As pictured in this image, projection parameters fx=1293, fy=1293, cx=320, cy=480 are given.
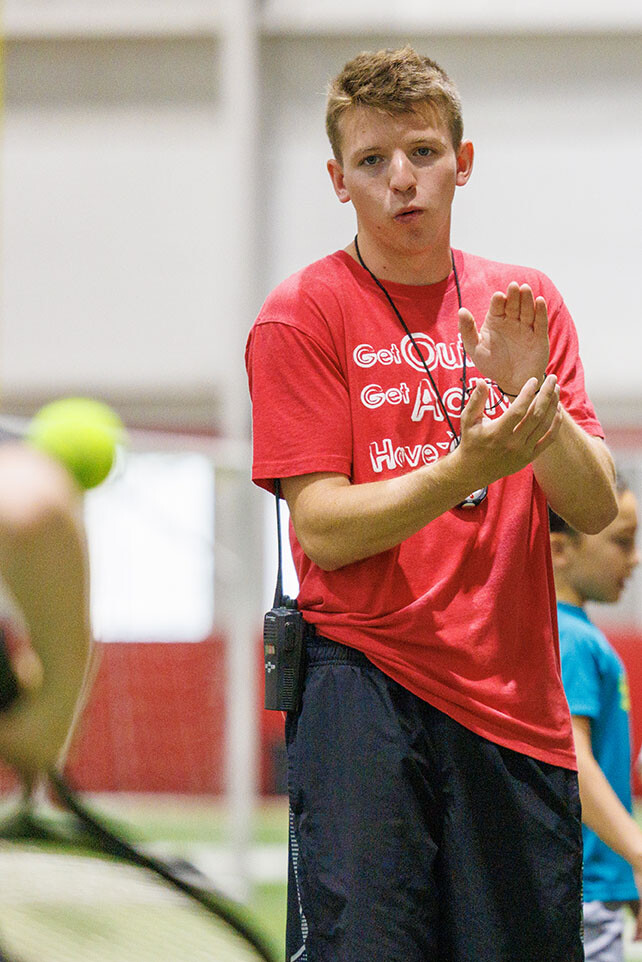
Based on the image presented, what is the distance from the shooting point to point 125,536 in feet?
16.3

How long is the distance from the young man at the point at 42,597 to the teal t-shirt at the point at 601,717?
1567 millimetres

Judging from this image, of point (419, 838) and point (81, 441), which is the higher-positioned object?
point (81, 441)

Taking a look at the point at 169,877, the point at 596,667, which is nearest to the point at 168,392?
the point at 596,667

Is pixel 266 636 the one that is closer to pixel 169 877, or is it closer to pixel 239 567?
pixel 169 877

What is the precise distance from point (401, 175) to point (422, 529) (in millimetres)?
434

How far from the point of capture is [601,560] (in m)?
2.35

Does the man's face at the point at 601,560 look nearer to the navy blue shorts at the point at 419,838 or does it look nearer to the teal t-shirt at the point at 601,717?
the teal t-shirt at the point at 601,717

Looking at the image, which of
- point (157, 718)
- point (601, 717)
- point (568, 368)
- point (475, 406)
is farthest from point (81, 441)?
point (157, 718)

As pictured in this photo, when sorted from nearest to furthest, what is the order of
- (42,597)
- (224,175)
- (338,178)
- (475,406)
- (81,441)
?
(42,597) < (81,441) < (475,406) < (338,178) < (224,175)

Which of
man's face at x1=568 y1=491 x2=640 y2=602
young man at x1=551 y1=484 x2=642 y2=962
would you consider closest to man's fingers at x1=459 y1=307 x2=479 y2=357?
young man at x1=551 y1=484 x2=642 y2=962

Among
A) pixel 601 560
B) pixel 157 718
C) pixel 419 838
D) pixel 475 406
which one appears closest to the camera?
pixel 475 406

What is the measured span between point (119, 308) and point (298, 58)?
1842 mm

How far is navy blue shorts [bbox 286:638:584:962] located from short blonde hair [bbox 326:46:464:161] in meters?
0.68

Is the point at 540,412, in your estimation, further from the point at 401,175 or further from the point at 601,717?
the point at 601,717
